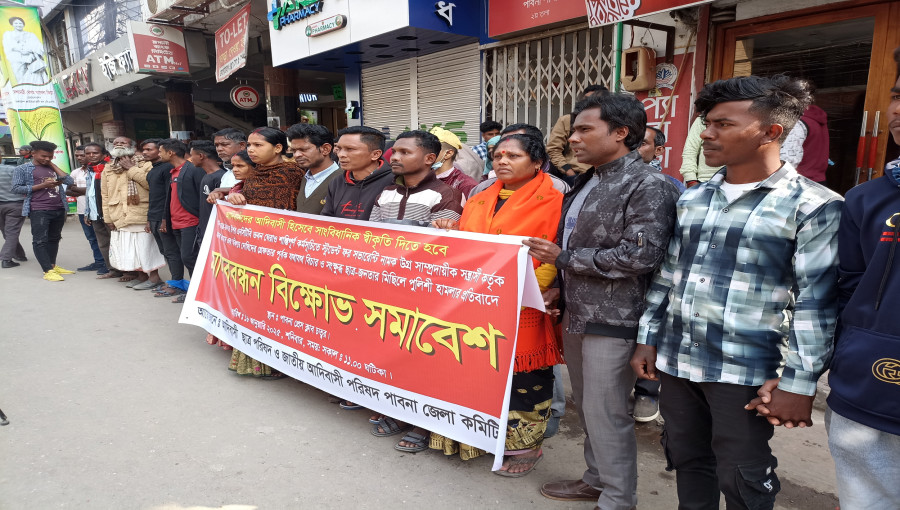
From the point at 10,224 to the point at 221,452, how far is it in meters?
7.65

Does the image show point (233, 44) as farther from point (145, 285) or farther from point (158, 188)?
point (145, 285)

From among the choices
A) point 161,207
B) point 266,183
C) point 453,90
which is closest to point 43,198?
point 161,207

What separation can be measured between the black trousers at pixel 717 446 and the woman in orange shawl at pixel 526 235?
69 cm

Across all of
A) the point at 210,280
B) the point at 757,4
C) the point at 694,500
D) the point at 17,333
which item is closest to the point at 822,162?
the point at 757,4

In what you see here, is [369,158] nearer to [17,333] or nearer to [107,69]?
[17,333]

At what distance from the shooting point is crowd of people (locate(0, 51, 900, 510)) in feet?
4.67

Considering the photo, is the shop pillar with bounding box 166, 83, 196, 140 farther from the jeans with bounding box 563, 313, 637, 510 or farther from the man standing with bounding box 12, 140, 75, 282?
the jeans with bounding box 563, 313, 637, 510

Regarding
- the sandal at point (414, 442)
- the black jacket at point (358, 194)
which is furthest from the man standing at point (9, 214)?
the sandal at point (414, 442)

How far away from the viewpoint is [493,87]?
7129 mm

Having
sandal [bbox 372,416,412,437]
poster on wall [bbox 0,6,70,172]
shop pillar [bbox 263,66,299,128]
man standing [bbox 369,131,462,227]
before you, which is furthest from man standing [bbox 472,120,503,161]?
poster on wall [bbox 0,6,70,172]

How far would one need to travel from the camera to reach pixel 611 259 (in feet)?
6.39

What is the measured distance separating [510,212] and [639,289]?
0.71 m

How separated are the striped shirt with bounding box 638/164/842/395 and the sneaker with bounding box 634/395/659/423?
1.47 m

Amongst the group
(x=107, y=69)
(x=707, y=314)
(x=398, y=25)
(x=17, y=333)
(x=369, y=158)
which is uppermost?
(x=107, y=69)
